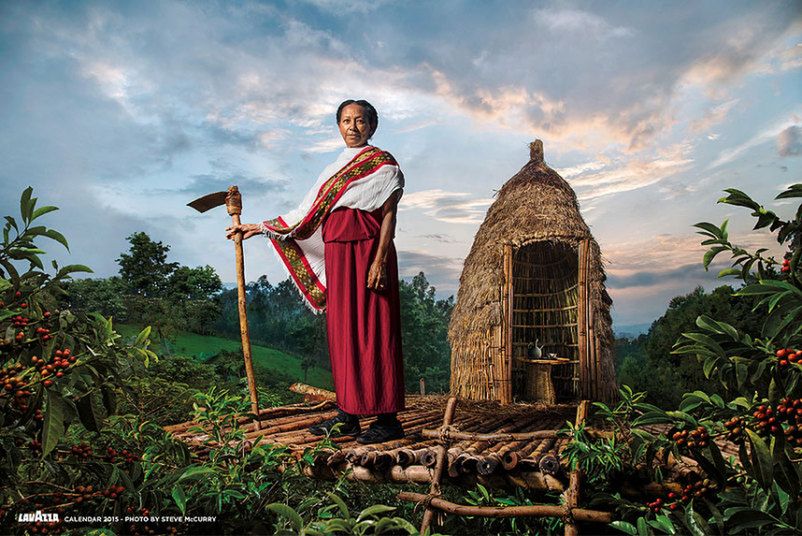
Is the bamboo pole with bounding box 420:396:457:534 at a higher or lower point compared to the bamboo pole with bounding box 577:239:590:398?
lower

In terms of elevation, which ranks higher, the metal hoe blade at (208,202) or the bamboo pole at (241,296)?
the metal hoe blade at (208,202)

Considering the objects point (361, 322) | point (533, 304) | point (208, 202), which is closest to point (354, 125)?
point (208, 202)

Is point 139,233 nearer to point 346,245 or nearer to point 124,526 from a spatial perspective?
point 346,245

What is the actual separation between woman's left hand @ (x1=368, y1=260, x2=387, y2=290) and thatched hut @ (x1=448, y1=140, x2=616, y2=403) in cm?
293

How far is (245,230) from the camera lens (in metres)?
3.02

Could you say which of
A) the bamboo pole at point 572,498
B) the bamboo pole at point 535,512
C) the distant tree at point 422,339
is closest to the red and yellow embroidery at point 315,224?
the bamboo pole at point 535,512

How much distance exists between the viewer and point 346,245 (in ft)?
9.31

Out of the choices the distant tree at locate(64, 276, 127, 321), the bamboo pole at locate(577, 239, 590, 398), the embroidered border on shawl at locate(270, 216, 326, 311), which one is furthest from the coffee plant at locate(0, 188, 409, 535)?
the bamboo pole at locate(577, 239, 590, 398)

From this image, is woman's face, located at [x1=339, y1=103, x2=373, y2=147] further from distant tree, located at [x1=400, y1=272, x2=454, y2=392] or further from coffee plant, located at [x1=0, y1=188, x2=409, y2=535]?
distant tree, located at [x1=400, y1=272, x2=454, y2=392]

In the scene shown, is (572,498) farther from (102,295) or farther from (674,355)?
(102,295)

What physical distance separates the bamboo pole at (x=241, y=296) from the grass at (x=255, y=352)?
2591mm

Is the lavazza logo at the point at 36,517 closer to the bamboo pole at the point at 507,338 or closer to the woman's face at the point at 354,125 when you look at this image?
the woman's face at the point at 354,125

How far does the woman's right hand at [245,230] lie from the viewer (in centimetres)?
299

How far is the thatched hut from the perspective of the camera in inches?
214
